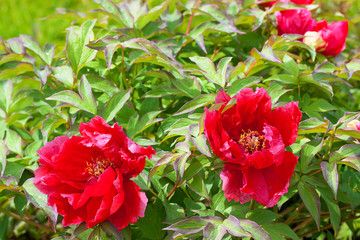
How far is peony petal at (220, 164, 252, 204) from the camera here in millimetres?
1050

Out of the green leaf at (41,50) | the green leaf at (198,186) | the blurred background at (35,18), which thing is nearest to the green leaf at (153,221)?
the green leaf at (198,186)

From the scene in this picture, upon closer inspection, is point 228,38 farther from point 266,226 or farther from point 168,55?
point 266,226

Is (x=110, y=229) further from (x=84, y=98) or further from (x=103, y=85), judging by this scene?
(x=103, y=85)

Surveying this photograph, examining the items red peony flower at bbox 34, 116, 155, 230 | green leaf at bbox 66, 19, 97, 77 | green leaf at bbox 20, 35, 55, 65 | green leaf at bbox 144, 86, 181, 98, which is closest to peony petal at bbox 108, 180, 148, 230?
red peony flower at bbox 34, 116, 155, 230

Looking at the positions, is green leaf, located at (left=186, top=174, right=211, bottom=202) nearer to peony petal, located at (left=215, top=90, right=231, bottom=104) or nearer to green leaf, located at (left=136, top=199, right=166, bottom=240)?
green leaf, located at (left=136, top=199, right=166, bottom=240)

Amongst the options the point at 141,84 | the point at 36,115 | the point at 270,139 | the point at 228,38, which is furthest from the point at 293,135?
the point at 36,115

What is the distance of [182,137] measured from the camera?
119cm

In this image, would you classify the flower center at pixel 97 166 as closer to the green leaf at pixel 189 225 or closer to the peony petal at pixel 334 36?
the green leaf at pixel 189 225

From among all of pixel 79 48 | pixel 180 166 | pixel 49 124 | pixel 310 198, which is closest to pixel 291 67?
pixel 310 198

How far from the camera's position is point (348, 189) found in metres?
1.25

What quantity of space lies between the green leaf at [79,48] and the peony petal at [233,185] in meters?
0.56

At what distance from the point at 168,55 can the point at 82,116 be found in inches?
14.8

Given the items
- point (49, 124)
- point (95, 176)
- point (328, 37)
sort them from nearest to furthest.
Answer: point (95, 176) < point (49, 124) < point (328, 37)

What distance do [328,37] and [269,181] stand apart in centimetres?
71
